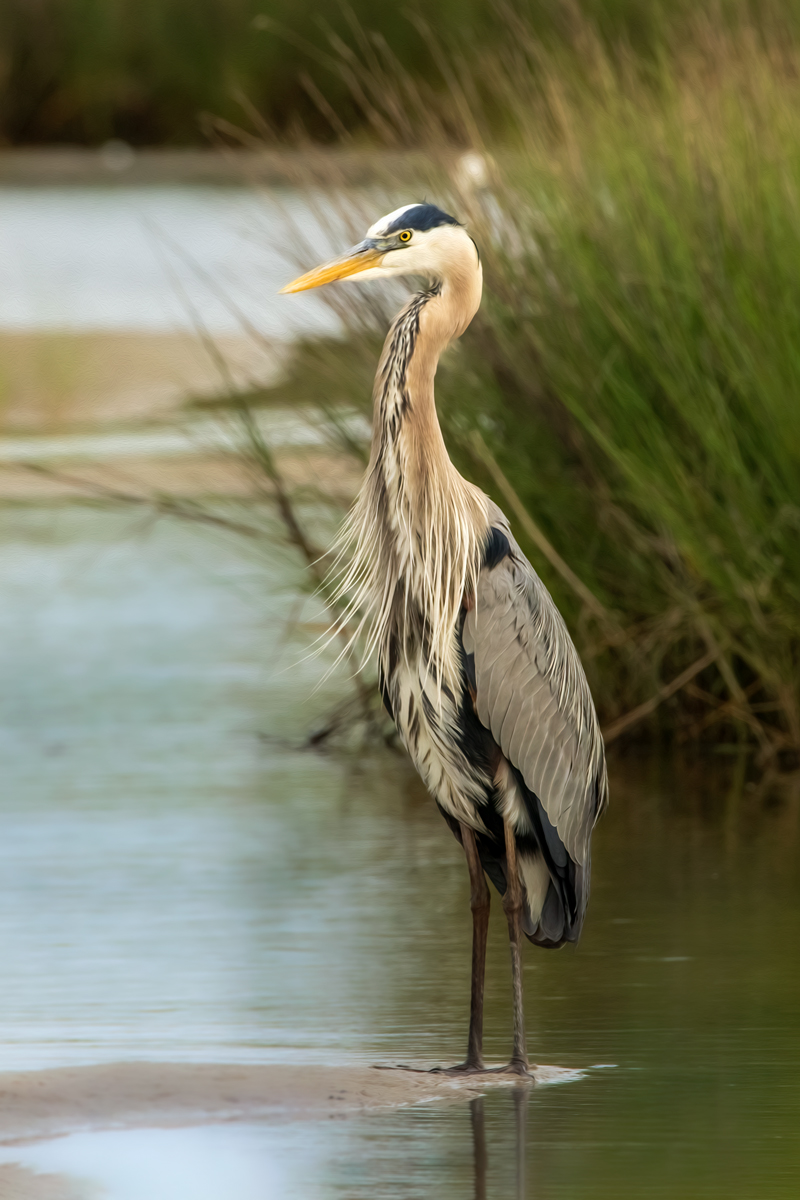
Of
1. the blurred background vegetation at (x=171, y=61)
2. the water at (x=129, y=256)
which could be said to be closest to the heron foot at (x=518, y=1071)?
the water at (x=129, y=256)

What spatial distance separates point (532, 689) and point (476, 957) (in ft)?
1.70

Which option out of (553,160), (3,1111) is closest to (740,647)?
(553,160)

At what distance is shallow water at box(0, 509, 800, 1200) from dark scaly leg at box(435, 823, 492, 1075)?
131 millimetres

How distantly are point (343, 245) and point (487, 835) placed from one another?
311cm

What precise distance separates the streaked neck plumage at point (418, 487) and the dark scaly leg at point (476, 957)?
39 centimetres

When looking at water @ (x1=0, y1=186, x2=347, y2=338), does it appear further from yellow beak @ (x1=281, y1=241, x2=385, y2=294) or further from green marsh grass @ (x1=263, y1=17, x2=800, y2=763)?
yellow beak @ (x1=281, y1=241, x2=385, y2=294)

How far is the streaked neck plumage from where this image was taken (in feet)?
14.2

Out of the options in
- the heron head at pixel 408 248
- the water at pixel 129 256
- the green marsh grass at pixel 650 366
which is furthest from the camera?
the water at pixel 129 256

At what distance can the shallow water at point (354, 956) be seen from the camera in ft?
12.7

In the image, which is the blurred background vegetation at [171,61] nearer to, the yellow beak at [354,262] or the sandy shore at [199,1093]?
the yellow beak at [354,262]

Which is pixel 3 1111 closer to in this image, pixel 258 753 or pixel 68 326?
pixel 258 753

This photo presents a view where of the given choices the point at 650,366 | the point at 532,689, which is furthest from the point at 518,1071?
the point at 650,366

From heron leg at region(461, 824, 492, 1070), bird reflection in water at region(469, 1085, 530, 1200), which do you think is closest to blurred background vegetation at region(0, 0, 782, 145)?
heron leg at region(461, 824, 492, 1070)

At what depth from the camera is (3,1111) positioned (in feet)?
13.2
